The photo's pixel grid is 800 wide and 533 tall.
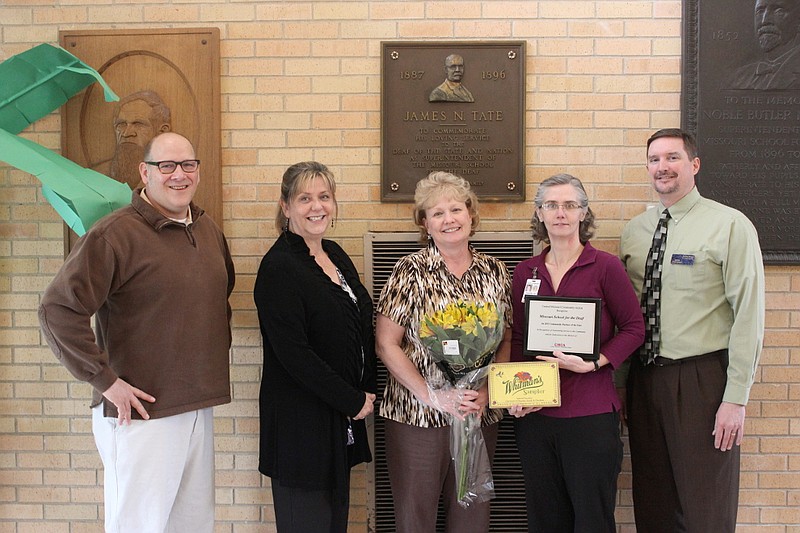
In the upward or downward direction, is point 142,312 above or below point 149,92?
below

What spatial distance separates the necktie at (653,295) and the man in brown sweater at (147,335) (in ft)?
5.69

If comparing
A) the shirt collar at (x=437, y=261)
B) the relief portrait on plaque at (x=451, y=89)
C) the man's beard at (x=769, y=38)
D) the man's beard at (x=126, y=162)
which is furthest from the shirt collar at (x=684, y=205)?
the man's beard at (x=126, y=162)

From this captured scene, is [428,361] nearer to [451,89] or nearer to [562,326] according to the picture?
[562,326]

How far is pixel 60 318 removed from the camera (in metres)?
2.17

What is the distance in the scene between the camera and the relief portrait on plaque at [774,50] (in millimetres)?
2965

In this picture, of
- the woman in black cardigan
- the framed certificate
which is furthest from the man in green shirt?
the woman in black cardigan

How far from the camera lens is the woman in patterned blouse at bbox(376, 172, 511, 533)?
2.48m

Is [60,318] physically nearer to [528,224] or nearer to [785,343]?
[528,224]

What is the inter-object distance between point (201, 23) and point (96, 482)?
7.58ft

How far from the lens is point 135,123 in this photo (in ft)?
9.95

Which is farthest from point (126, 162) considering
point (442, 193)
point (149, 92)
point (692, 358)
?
point (692, 358)

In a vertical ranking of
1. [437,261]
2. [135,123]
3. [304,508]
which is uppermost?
[135,123]

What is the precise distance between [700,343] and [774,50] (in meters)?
1.52

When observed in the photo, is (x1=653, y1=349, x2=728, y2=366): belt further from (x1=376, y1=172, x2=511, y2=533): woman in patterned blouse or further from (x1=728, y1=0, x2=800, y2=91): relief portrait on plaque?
(x1=728, y1=0, x2=800, y2=91): relief portrait on plaque
